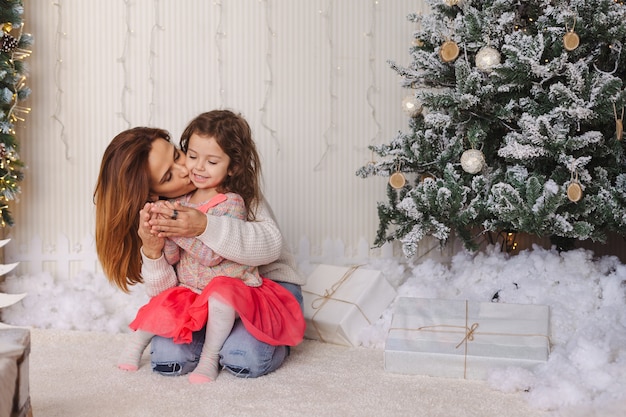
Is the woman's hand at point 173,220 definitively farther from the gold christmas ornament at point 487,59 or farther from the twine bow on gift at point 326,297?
the gold christmas ornament at point 487,59

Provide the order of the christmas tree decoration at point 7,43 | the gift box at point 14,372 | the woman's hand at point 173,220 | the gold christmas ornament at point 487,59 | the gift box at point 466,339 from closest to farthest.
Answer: the gift box at point 14,372 < the woman's hand at point 173,220 < the gift box at point 466,339 < the gold christmas ornament at point 487,59 < the christmas tree decoration at point 7,43

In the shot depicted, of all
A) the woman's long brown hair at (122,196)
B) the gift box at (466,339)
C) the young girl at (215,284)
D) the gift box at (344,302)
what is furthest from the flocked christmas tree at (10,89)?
the gift box at (466,339)

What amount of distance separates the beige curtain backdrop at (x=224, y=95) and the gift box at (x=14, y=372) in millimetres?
1688

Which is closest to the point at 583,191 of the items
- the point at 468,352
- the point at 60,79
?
the point at 468,352

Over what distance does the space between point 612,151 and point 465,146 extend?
0.50 m

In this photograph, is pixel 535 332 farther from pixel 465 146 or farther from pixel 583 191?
pixel 465 146

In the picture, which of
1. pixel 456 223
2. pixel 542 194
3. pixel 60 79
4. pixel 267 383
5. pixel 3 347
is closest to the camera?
pixel 3 347

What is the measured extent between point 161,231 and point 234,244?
8.2 inches

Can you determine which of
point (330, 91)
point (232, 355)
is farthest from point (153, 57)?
point (232, 355)

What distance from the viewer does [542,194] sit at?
2232 mm

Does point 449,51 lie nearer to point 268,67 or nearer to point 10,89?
point 268,67

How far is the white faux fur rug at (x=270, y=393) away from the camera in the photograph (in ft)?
5.51

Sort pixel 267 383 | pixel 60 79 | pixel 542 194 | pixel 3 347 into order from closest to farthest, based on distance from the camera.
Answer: pixel 3 347 → pixel 267 383 → pixel 542 194 → pixel 60 79

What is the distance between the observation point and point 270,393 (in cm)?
183
